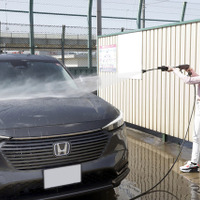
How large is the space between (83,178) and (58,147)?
440mm

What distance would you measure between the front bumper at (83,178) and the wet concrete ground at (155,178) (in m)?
0.67

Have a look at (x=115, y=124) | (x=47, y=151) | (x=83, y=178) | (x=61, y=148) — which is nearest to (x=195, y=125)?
(x=115, y=124)

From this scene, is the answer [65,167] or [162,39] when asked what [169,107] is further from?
[65,167]

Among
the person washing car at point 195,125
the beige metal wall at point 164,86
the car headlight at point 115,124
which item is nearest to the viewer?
the car headlight at point 115,124

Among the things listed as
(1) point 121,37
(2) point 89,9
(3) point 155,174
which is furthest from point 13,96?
(2) point 89,9

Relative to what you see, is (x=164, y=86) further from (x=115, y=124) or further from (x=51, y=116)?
(x=51, y=116)

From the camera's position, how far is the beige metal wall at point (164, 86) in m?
5.16

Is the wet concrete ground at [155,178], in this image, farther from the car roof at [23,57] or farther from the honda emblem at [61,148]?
the car roof at [23,57]

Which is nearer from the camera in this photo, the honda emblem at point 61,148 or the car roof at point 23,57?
the honda emblem at point 61,148

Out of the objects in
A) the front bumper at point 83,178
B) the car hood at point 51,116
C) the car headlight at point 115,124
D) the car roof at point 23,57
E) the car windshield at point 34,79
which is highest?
the car roof at point 23,57

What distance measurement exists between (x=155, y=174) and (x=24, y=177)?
2.33m

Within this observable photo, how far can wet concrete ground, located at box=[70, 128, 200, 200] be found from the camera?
3764mm

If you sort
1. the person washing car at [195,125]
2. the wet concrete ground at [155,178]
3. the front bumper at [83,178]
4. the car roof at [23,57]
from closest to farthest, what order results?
the front bumper at [83,178] < the wet concrete ground at [155,178] < the person washing car at [195,125] < the car roof at [23,57]


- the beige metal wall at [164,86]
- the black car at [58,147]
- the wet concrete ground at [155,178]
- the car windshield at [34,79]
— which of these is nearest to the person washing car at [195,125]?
the wet concrete ground at [155,178]
